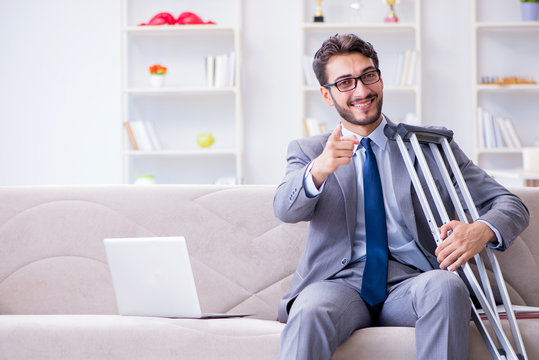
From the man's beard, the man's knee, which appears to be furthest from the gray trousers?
the man's beard

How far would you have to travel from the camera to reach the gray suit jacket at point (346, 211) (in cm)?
198

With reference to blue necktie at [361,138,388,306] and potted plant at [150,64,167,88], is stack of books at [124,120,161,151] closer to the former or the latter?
potted plant at [150,64,167,88]

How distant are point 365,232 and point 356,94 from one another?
412 millimetres

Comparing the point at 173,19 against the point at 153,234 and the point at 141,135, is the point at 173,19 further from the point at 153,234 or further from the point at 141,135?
the point at 153,234

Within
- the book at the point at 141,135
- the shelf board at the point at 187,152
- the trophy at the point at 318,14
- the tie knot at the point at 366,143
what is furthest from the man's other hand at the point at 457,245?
the book at the point at 141,135

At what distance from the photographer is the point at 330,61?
84.1 inches

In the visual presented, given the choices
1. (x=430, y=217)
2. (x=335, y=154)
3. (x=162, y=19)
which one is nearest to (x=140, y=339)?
(x=335, y=154)

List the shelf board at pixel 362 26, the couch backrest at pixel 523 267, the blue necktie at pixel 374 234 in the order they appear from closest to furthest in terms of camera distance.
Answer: the blue necktie at pixel 374 234 < the couch backrest at pixel 523 267 < the shelf board at pixel 362 26

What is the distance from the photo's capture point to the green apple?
546 cm

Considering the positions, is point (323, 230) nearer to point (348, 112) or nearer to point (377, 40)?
point (348, 112)

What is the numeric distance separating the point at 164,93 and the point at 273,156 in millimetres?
1016

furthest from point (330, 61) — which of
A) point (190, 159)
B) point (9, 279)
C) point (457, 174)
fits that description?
point (190, 159)

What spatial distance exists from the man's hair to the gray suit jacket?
24 cm

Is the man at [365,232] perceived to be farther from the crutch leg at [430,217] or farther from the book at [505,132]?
the book at [505,132]
